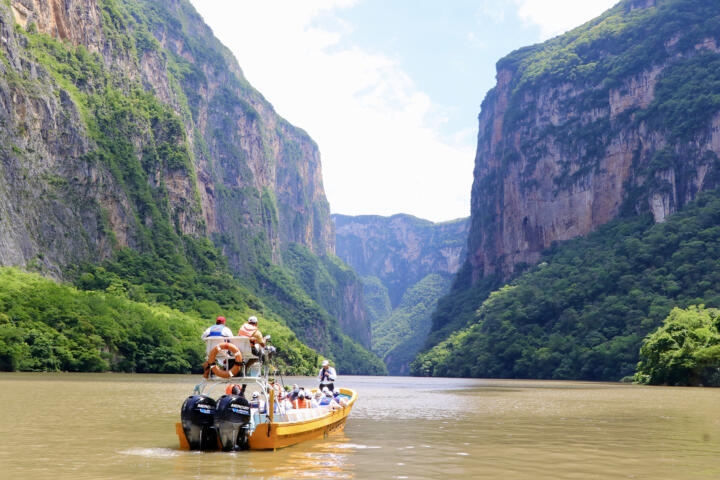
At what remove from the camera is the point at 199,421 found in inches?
860

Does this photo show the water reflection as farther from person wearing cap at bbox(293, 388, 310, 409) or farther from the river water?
person wearing cap at bbox(293, 388, 310, 409)

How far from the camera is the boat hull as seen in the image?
73.9 feet

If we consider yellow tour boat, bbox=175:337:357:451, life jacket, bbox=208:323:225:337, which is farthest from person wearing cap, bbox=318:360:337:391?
life jacket, bbox=208:323:225:337

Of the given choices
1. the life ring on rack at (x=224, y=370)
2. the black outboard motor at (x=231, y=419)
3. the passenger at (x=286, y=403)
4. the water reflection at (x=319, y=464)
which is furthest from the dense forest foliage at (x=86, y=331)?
the water reflection at (x=319, y=464)

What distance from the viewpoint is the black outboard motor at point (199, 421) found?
70.8 feet

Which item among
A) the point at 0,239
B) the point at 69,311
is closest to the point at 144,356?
the point at 69,311

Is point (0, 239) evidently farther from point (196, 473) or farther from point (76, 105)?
point (196, 473)

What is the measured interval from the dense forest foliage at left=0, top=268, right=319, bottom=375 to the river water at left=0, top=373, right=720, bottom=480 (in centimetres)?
4499

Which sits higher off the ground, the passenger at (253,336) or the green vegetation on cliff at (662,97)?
the green vegetation on cliff at (662,97)

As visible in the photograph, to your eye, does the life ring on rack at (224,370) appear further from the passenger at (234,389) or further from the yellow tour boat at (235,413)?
the passenger at (234,389)

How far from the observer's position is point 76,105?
146m

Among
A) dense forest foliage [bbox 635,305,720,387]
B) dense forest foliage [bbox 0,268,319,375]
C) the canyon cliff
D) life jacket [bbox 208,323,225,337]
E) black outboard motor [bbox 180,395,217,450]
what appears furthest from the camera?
the canyon cliff

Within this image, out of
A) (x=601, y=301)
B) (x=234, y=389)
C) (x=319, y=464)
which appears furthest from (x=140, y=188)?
(x=319, y=464)

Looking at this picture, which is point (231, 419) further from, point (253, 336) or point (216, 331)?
point (216, 331)
